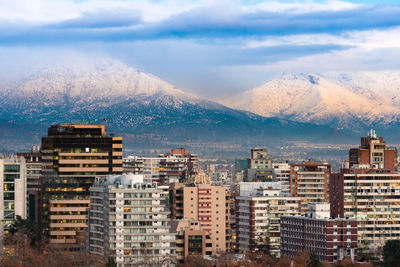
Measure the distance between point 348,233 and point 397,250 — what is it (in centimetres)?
885

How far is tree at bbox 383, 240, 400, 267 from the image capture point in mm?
182738

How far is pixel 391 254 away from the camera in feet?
632

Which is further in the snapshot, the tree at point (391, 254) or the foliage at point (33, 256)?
the tree at point (391, 254)

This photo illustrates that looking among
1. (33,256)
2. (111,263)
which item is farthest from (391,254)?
(33,256)

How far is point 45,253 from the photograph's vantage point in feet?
623

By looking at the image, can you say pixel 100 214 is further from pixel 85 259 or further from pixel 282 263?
pixel 282 263

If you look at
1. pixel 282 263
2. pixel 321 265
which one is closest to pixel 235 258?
pixel 282 263

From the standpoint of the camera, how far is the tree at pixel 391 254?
182738 mm

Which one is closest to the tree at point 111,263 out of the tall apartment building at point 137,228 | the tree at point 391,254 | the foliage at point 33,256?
the foliage at point 33,256

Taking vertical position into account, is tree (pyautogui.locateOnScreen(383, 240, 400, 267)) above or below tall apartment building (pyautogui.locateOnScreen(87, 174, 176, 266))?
below

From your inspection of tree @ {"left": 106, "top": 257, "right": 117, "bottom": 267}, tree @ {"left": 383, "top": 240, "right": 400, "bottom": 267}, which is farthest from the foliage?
tree @ {"left": 383, "top": 240, "right": 400, "bottom": 267}

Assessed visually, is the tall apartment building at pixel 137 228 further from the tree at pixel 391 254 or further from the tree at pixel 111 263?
the tree at pixel 391 254

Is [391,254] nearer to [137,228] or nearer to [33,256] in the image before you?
[137,228]

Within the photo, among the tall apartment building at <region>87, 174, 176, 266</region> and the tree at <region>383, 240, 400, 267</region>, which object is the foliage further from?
the tree at <region>383, 240, 400, 267</region>
